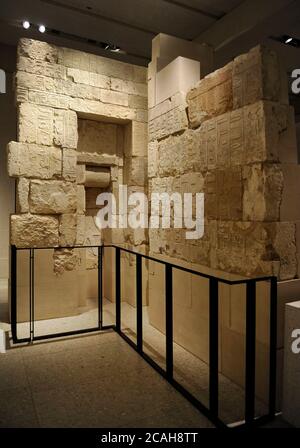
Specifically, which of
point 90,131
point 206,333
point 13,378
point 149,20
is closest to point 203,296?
point 206,333

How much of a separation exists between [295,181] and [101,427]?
243cm

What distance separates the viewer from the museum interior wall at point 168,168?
9.27ft

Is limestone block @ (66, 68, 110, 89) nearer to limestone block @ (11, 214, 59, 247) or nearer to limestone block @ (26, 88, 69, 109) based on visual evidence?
limestone block @ (26, 88, 69, 109)

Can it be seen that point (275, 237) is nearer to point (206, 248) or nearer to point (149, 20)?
point (206, 248)

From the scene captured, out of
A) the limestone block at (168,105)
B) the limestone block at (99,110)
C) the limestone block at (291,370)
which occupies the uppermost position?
the limestone block at (99,110)

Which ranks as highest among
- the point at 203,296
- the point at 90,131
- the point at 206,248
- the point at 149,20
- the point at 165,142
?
the point at 149,20

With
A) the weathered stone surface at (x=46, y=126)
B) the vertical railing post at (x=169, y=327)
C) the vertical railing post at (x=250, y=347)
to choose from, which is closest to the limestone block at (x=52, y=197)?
the weathered stone surface at (x=46, y=126)

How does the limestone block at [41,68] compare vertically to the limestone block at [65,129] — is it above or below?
above

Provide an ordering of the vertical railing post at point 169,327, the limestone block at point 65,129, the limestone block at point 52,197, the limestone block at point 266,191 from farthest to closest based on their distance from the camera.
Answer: the limestone block at point 65,129, the limestone block at point 52,197, the vertical railing post at point 169,327, the limestone block at point 266,191

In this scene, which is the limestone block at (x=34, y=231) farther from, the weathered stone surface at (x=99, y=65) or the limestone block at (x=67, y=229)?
the weathered stone surface at (x=99, y=65)

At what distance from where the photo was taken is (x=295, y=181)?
9.50 feet

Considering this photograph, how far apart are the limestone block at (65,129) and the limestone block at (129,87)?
0.83m

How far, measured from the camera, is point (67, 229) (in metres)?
4.78

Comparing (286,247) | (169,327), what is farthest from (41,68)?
(286,247)
